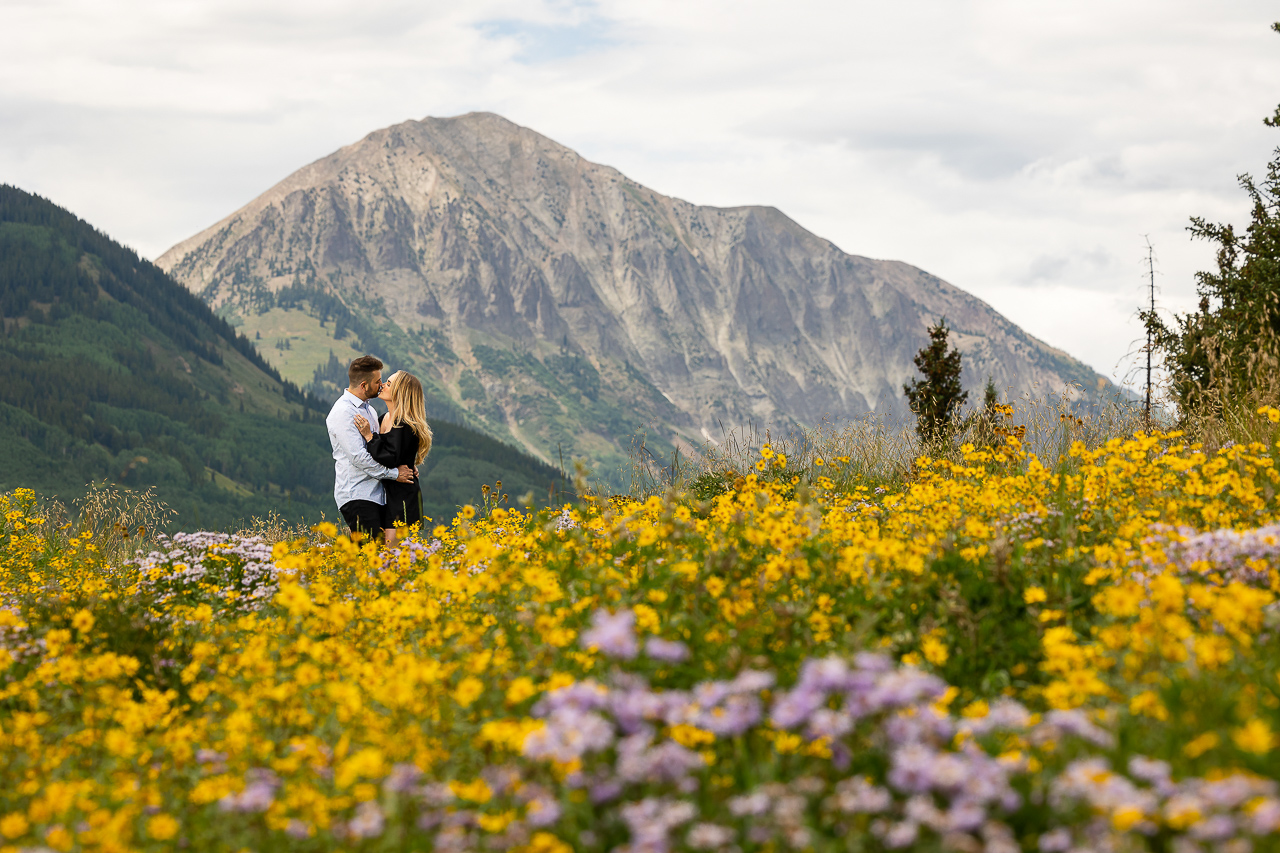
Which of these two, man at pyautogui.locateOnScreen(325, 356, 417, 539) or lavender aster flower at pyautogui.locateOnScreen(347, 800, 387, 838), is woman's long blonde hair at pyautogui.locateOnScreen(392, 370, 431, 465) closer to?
man at pyautogui.locateOnScreen(325, 356, 417, 539)

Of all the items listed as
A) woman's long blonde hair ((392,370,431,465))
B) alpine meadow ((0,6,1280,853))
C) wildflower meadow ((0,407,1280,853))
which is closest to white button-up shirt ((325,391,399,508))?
woman's long blonde hair ((392,370,431,465))

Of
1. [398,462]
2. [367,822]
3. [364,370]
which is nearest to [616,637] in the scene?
[367,822]

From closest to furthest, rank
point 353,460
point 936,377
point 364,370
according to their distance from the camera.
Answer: point 353,460, point 364,370, point 936,377

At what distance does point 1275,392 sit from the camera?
8961 mm

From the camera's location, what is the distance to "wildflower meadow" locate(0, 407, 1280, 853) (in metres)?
2.71

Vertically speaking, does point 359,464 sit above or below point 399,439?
below

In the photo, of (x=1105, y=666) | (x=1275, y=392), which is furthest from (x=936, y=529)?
(x=1275, y=392)

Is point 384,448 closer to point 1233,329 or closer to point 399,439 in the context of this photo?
point 399,439

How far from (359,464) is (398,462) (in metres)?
0.40

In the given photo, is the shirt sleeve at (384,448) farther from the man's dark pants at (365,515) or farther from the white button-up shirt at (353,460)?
the man's dark pants at (365,515)

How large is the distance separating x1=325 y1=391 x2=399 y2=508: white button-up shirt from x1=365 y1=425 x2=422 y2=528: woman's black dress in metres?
0.07

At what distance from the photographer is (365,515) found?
29.8 ft

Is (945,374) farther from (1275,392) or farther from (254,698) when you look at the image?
(254,698)

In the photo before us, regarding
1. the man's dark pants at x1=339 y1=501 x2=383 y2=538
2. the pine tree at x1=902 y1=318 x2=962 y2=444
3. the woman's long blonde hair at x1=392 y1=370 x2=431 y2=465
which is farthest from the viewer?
the pine tree at x1=902 y1=318 x2=962 y2=444
